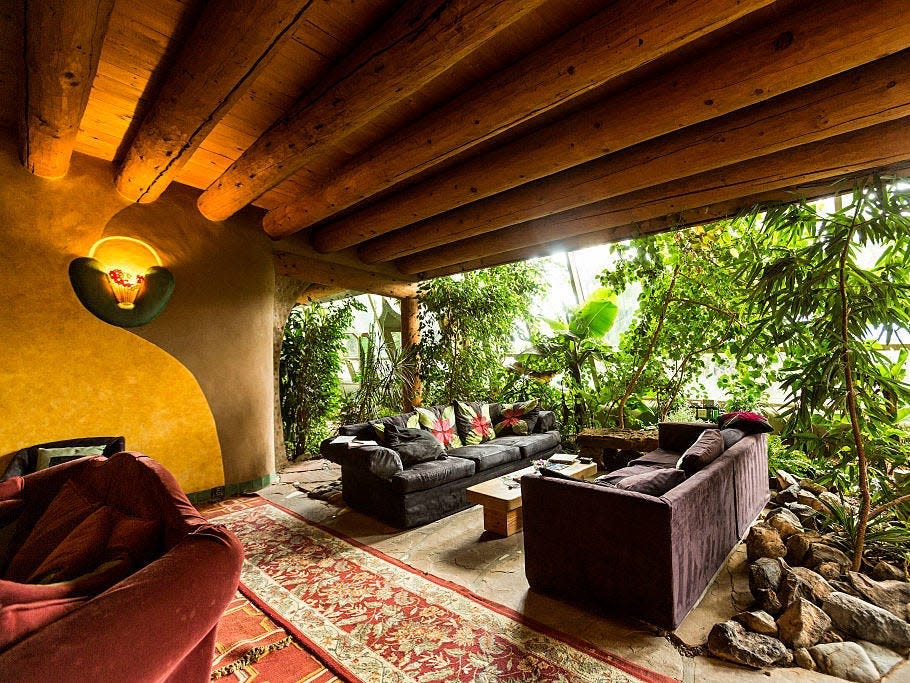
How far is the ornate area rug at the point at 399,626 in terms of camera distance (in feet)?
5.95

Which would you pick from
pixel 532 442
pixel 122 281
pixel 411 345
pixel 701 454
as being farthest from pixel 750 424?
pixel 122 281

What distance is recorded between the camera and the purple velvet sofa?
6.54 ft

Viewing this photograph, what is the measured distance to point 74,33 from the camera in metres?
1.75

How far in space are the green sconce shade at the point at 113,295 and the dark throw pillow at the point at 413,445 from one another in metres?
2.32

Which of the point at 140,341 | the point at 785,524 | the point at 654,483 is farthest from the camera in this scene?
the point at 140,341

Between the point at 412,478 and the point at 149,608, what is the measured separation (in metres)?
2.49

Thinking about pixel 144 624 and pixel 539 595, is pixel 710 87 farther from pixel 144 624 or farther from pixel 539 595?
pixel 144 624

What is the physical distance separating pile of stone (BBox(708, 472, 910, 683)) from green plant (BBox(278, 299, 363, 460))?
5124 mm

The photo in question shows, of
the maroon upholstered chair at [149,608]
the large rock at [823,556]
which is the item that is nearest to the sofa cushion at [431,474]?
the maroon upholstered chair at [149,608]

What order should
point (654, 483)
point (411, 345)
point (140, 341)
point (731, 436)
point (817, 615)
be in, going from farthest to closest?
point (411, 345) → point (140, 341) → point (731, 436) → point (654, 483) → point (817, 615)

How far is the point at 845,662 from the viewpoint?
1.80 m

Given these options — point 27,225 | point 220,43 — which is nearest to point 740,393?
point 220,43

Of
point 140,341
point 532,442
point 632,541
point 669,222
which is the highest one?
point 669,222

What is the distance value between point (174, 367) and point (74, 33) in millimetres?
2758
